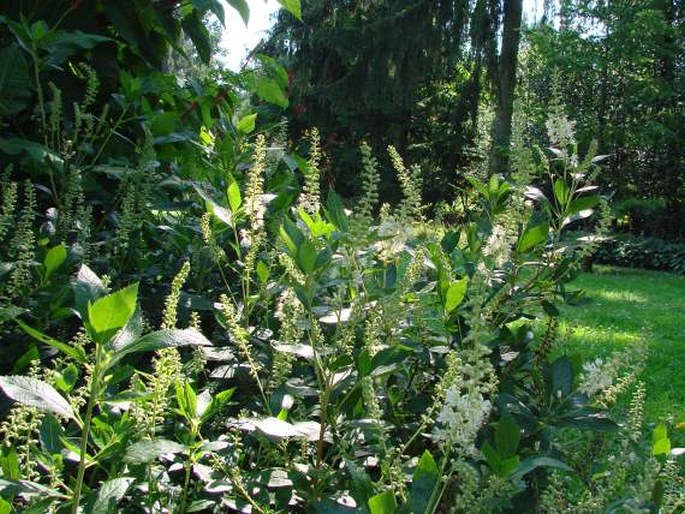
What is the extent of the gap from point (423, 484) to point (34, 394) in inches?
20.5

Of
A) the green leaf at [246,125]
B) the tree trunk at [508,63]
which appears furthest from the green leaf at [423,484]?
the tree trunk at [508,63]

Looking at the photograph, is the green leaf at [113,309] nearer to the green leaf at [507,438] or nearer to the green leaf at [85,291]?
the green leaf at [85,291]

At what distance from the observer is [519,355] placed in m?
1.56

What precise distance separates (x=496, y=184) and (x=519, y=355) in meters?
0.49

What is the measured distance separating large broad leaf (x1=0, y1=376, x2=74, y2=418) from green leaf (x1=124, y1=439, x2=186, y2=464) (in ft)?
0.33

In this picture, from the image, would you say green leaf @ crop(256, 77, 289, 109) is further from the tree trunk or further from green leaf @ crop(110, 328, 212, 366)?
the tree trunk

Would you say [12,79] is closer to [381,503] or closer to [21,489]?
[21,489]

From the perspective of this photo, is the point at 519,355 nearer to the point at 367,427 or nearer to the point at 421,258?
the point at 421,258

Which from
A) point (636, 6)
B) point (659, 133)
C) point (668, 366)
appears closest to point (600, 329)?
point (668, 366)

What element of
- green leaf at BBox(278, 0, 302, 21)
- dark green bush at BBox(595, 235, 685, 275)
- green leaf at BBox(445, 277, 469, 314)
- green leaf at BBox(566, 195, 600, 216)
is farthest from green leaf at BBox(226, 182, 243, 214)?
dark green bush at BBox(595, 235, 685, 275)

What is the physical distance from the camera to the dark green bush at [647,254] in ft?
61.1

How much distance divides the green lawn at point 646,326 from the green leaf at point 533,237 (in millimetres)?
253

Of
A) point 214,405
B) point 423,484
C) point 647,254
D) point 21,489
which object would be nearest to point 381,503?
point 423,484

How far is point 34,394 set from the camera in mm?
917
